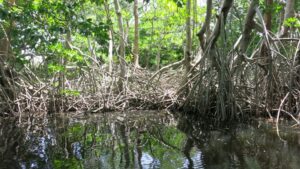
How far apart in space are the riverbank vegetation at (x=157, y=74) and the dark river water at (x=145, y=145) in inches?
22.0

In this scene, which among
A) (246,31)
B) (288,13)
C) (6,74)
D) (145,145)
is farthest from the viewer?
(6,74)

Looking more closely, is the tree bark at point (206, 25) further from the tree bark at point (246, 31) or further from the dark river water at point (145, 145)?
the dark river water at point (145, 145)

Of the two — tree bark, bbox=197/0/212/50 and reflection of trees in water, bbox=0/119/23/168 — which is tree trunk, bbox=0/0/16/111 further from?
tree bark, bbox=197/0/212/50

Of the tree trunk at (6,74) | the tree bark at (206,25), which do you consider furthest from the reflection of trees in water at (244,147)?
the tree trunk at (6,74)

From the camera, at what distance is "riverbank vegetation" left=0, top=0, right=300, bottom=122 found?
440 cm

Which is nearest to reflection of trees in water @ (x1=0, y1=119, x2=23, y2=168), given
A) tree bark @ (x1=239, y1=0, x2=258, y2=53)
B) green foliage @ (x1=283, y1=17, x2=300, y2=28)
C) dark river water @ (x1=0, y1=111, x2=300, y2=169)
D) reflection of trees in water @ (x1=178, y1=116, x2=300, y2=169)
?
dark river water @ (x1=0, y1=111, x2=300, y2=169)

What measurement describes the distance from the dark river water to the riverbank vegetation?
560 mm

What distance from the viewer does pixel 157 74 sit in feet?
24.1

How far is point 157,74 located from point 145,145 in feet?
11.6

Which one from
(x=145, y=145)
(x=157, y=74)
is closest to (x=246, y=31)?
(x=157, y=74)

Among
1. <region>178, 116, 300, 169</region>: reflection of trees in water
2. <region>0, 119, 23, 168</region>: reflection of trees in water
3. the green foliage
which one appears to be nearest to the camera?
<region>178, 116, 300, 169</region>: reflection of trees in water

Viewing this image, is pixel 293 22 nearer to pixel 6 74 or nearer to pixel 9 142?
pixel 9 142

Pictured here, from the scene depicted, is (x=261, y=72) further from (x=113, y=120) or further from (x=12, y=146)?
(x=12, y=146)

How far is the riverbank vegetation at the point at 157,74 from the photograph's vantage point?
4398mm
